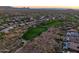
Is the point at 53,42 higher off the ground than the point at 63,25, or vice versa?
the point at 63,25
